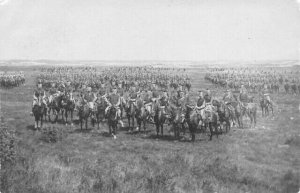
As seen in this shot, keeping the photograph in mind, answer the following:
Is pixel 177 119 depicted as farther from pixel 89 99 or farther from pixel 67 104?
pixel 67 104

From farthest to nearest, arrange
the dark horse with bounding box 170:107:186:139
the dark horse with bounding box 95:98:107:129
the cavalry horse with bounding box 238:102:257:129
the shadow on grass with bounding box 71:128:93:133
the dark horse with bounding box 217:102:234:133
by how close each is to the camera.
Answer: the cavalry horse with bounding box 238:102:257:129, the shadow on grass with bounding box 71:128:93:133, the dark horse with bounding box 95:98:107:129, the dark horse with bounding box 217:102:234:133, the dark horse with bounding box 170:107:186:139

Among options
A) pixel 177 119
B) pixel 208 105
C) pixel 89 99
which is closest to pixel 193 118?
pixel 177 119

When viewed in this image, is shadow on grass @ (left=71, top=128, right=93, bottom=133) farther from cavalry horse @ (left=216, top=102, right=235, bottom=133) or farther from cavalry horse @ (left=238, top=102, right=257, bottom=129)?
cavalry horse @ (left=238, top=102, right=257, bottom=129)

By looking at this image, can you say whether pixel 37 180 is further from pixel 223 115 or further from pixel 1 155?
pixel 223 115

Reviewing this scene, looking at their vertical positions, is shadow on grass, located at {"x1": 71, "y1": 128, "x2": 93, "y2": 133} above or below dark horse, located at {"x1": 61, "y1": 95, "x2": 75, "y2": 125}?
below

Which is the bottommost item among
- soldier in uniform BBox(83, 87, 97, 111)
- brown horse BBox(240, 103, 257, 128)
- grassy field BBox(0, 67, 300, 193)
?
grassy field BBox(0, 67, 300, 193)

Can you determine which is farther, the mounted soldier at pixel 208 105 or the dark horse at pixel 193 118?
the mounted soldier at pixel 208 105

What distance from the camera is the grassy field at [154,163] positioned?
378 inches

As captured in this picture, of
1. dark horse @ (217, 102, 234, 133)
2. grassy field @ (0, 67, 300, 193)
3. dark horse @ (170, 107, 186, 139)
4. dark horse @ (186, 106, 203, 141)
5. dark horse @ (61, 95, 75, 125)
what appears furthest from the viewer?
dark horse @ (61, 95, 75, 125)

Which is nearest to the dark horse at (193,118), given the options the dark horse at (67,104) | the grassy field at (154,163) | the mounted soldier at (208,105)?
the mounted soldier at (208,105)

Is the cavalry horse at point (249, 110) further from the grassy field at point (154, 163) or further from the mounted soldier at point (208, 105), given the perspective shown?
the mounted soldier at point (208, 105)

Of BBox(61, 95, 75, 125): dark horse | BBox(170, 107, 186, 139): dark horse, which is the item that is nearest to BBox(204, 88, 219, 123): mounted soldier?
BBox(170, 107, 186, 139): dark horse

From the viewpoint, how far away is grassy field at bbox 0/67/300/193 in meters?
9.61

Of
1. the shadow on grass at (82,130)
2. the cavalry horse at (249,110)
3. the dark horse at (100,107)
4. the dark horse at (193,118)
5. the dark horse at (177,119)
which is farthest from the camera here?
the cavalry horse at (249,110)
